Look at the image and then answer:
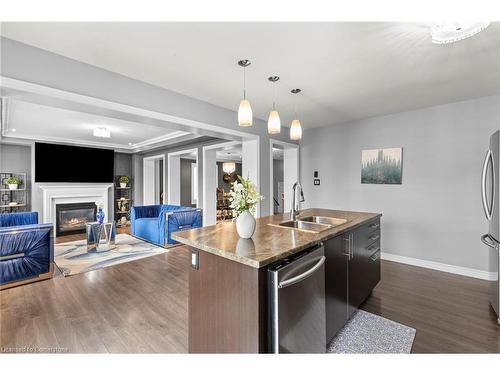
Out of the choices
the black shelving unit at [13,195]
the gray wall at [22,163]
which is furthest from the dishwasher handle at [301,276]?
the black shelving unit at [13,195]

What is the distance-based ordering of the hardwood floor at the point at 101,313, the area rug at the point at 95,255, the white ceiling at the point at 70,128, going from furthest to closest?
1. the white ceiling at the point at 70,128
2. the area rug at the point at 95,255
3. the hardwood floor at the point at 101,313

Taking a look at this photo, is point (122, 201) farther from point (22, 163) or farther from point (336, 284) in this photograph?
point (336, 284)

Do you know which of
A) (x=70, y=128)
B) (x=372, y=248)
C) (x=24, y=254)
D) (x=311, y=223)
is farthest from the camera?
(x=70, y=128)

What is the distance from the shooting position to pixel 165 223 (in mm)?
4590

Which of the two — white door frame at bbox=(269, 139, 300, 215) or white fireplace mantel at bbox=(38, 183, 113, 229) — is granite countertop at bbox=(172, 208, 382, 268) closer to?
white door frame at bbox=(269, 139, 300, 215)

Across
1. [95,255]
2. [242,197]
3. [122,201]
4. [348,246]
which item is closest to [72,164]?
[122,201]

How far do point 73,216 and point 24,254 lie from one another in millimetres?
3716

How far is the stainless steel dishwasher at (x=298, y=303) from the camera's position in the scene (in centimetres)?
118

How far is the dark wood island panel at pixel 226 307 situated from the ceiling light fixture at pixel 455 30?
1988 mm

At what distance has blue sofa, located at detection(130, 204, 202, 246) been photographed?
4.60 meters

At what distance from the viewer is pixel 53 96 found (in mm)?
2008

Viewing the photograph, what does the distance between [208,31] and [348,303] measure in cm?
247

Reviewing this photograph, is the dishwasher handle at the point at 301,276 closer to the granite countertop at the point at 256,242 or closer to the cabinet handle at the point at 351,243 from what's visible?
the granite countertop at the point at 256,242
